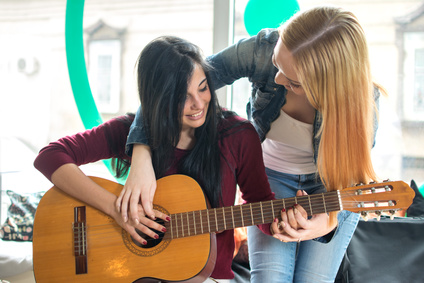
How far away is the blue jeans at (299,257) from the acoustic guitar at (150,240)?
235 mm

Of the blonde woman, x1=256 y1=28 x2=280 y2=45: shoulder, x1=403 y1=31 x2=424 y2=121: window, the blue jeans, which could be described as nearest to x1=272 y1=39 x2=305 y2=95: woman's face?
the blonde woman

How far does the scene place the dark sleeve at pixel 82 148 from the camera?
141 cm

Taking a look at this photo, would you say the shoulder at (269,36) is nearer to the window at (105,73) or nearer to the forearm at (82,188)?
the forearm at (82,188)

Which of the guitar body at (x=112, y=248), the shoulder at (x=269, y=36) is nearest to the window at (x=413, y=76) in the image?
the shoulder at (x=269, y=36)

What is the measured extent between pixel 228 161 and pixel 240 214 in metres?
0.24

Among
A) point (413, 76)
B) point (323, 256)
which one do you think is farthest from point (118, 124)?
point (413, 76)

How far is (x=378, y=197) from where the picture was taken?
1147 mm

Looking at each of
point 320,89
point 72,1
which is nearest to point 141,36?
point 72,1

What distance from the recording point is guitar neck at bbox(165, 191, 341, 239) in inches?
46.9

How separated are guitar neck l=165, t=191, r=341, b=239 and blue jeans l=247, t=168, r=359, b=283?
0.25m

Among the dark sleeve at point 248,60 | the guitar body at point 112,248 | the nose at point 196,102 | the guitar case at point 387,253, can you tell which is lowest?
the guitar case at point 387,253

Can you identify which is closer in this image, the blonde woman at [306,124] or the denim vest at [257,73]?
the blonde woman at [306,124]

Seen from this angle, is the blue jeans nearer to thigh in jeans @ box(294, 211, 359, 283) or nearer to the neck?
thigh in jeans @ box(294, 211, 359, 283)

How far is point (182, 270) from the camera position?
1270mm
